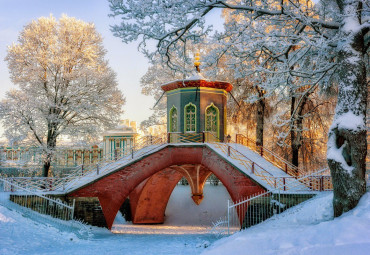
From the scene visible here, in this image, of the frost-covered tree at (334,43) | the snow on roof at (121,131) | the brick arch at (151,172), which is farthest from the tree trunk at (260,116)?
the snow on roof at (121,131)

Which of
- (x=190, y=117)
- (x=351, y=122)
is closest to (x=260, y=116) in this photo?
(x=190, y=117)

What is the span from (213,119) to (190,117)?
4.39 ft

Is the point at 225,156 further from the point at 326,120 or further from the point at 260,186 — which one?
the point at 326,120

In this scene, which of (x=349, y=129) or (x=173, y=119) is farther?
(x=173, y=119)

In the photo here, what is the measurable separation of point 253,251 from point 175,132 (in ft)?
36.5

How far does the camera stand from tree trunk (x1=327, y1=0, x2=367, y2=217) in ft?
27.1

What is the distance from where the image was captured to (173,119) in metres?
19.3

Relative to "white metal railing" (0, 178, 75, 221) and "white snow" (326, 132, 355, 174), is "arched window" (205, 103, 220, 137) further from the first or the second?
"white snow" (326, 132, 355, 174)

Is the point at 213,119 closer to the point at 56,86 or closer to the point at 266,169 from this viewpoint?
the point at 266,169

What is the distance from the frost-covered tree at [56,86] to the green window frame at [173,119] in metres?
5.12

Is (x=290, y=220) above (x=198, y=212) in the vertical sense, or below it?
above

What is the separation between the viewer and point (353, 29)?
8609mm

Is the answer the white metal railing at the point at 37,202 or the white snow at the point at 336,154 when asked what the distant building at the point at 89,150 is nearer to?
the white metal railing at the point at 37,202

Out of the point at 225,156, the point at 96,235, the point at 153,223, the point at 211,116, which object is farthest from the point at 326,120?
the point at 96,235
